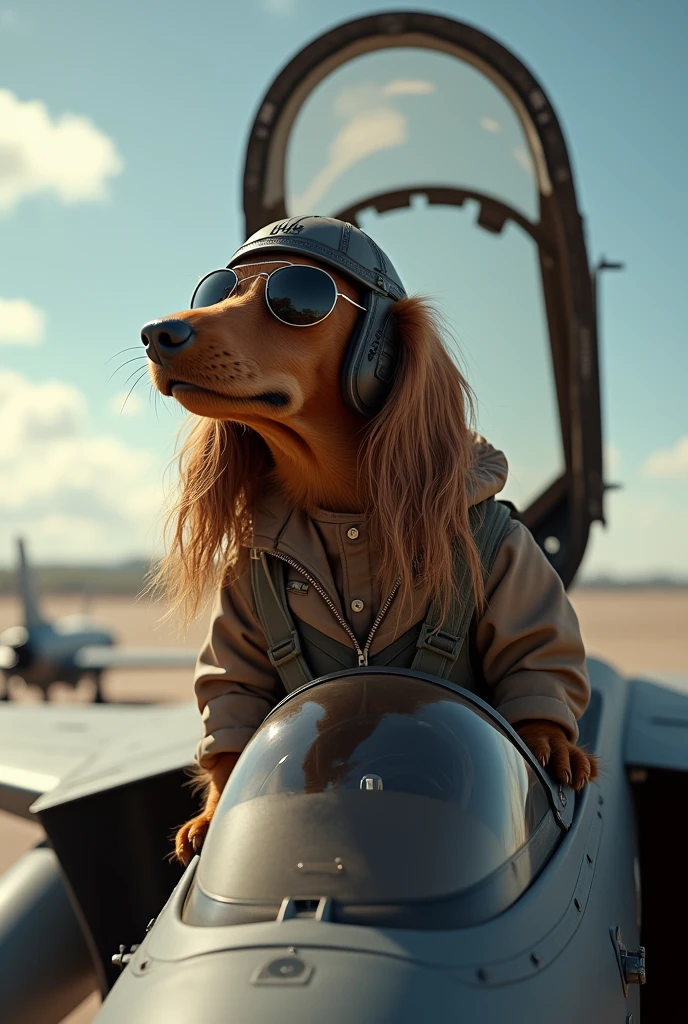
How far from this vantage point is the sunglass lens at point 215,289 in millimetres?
1820

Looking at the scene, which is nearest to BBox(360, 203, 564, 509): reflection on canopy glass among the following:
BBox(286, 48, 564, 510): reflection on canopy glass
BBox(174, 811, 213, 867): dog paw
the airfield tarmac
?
BBox(286, 48, 564, 510): reflection on canopy glass

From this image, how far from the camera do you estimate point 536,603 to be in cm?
194

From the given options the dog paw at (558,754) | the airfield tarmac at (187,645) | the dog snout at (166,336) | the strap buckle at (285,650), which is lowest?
the airfield tarmac at (187,645)

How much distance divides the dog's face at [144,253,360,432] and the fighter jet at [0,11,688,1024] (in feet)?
0.99

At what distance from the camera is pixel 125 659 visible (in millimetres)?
14688

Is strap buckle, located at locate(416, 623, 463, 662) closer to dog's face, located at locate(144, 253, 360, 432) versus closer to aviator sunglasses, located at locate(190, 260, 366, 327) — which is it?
dog's face, located at locate(144, 253, 360, 432)

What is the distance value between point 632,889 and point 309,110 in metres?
3.09

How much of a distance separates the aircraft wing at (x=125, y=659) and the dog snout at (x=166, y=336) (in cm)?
1308

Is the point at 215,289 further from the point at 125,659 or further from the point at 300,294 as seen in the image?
the point at 125,659

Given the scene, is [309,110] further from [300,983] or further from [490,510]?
[300,983]

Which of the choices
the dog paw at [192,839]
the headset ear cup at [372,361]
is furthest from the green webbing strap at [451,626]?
the dog paw at [192,839]

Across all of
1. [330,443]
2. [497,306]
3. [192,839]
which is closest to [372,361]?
[330,443]

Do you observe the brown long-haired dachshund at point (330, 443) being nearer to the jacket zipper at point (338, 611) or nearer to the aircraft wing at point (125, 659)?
the jacket zipper at point (338, 611)

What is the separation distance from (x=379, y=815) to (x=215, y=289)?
1.11 meters
